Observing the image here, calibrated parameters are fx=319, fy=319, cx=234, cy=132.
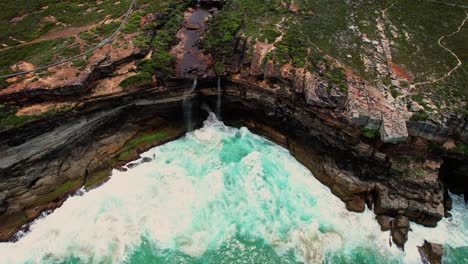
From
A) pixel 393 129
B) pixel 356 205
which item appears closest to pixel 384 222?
pixel 356 205

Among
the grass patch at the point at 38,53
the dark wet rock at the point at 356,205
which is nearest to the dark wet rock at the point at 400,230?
the dark wet rock at the point at 356,205

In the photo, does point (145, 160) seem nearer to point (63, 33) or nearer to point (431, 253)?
point (63, 33)

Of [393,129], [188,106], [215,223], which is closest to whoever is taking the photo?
[393,129]

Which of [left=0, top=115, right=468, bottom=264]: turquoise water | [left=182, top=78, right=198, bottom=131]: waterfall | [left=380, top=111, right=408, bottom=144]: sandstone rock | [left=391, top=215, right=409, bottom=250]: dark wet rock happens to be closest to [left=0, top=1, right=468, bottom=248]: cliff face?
[left=380, top=111, right=408, bottom=144]: sandstone rock

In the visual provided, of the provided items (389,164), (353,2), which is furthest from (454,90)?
(353,2)

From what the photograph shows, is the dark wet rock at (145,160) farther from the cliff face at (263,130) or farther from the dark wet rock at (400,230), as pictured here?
the dark wet rock at (400,230)

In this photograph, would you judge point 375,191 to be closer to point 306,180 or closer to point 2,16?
point 306,180
